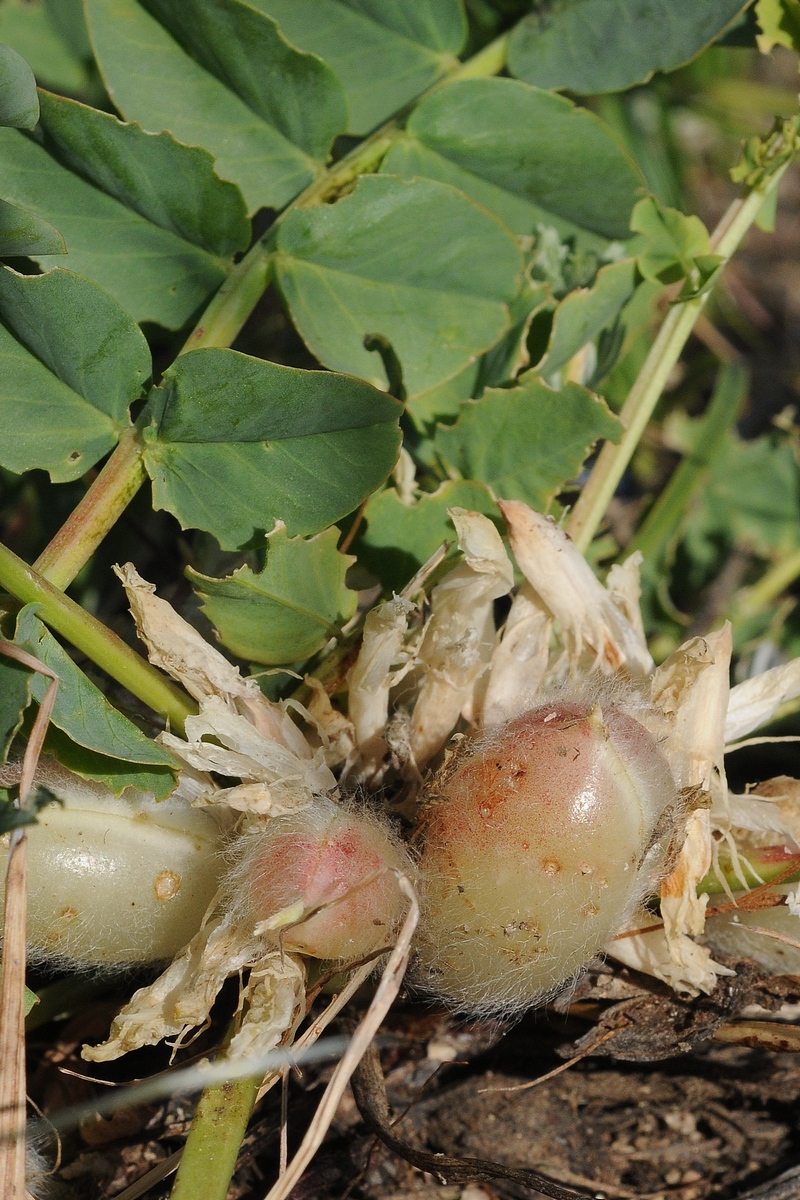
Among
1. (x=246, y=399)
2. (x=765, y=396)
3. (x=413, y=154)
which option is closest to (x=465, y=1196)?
(x=246, y=399)

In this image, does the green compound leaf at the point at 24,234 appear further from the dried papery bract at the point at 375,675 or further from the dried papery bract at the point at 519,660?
the dried papery bract at the point at 519,660

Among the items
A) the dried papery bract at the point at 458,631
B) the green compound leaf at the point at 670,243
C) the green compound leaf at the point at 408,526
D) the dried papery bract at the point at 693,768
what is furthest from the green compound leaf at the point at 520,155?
the dried papery bract at the point at 693,768

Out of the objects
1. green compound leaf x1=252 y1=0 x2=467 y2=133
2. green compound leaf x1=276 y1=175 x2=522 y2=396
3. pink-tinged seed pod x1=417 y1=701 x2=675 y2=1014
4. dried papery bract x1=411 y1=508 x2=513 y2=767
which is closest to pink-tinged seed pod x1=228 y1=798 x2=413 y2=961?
pink-tinged seed pod x1=417 y1=701 x2=675 y2=1014

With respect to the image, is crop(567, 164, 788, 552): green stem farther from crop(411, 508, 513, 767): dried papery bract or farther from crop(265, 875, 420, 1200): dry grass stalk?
crop(265, 875, 420, 1200): dry grass stalk

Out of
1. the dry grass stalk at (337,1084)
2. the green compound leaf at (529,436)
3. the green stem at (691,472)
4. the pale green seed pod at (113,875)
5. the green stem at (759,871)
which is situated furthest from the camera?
the green stem at (691,472)

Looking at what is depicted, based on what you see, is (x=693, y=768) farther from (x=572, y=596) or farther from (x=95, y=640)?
(x=95, y=640)
